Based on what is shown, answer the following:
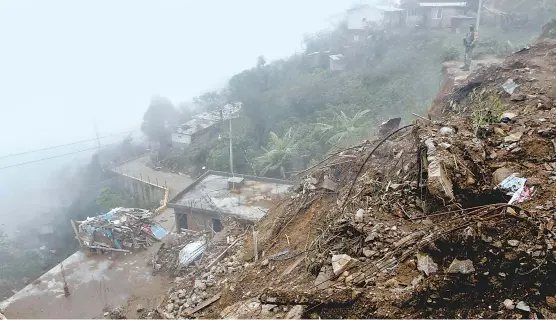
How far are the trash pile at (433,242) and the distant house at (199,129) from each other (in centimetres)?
2575

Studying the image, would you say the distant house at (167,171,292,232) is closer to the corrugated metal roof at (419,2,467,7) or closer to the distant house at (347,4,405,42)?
the distant house at (347,4,405,42)

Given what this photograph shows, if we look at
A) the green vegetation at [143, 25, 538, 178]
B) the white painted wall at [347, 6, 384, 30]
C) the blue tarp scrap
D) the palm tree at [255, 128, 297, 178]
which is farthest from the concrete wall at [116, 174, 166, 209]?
the white painted wall at [347, 6, 384, 30]

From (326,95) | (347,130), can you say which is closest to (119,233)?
(347,130)

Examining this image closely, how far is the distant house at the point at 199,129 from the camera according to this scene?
3180 centimetres

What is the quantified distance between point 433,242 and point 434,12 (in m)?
35.8

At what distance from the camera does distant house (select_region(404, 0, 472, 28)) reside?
33000 mm

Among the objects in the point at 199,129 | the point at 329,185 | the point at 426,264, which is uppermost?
the point at 426,264

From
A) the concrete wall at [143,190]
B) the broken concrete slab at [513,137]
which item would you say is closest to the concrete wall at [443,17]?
the concrete wall at [143,190]

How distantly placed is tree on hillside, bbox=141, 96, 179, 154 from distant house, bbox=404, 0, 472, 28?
24.0 meters

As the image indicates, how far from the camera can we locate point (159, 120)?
34938 millimetres

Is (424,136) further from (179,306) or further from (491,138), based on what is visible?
(179,306)

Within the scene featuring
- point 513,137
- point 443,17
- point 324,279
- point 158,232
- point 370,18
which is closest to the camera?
point 324,279

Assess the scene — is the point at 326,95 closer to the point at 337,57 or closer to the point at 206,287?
the point at 337,57

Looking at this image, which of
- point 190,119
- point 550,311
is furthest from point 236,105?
point 550,311
